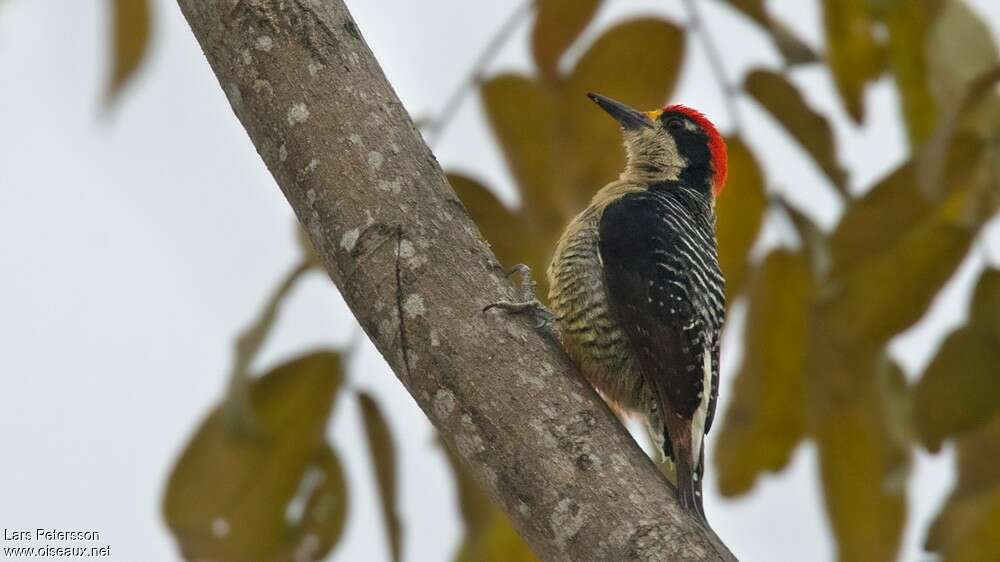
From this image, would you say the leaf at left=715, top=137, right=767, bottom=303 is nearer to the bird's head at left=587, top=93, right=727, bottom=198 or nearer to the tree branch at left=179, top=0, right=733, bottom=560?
the tree branch at left=179, top=0, right=733, bottom=560

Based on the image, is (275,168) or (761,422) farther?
(761,422)

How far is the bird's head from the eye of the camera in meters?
4.35

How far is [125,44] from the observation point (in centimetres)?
318

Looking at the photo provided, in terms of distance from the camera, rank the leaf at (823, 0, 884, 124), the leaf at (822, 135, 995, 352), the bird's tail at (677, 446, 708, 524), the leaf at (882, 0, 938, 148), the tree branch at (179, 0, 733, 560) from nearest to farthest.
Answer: the tree branch at (179, 0, 733, 560), the bird's tail at (677, 446, 708, 524), the leaf at (822, 135, 995, 352), the leaf at (882, 0, 938, 148), the leaf at (823, 0, 884, 124)

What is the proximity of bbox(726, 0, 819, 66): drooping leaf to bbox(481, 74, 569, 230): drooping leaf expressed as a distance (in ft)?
1.84

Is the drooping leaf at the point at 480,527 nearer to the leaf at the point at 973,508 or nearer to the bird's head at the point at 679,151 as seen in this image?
the leaf at the point at 973,508

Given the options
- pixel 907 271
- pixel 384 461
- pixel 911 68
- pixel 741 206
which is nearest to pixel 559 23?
pixel 741 206

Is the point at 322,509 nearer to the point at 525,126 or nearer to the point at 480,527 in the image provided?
the point at 480,527

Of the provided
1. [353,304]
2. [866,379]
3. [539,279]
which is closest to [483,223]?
[539,279]

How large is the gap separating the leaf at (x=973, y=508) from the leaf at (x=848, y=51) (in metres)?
0.90

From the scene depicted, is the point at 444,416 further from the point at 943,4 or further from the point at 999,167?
the point at 943,4

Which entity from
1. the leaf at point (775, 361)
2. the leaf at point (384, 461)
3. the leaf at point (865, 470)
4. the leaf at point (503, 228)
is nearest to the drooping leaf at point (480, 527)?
the leaf at point (384, 461)

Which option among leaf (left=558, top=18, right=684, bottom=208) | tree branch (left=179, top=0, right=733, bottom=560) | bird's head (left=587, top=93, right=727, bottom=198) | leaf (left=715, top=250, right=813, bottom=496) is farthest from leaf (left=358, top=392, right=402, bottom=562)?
bird's head (left=587, top=93, right=727, bottom=198)

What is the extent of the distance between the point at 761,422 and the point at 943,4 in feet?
3.76
